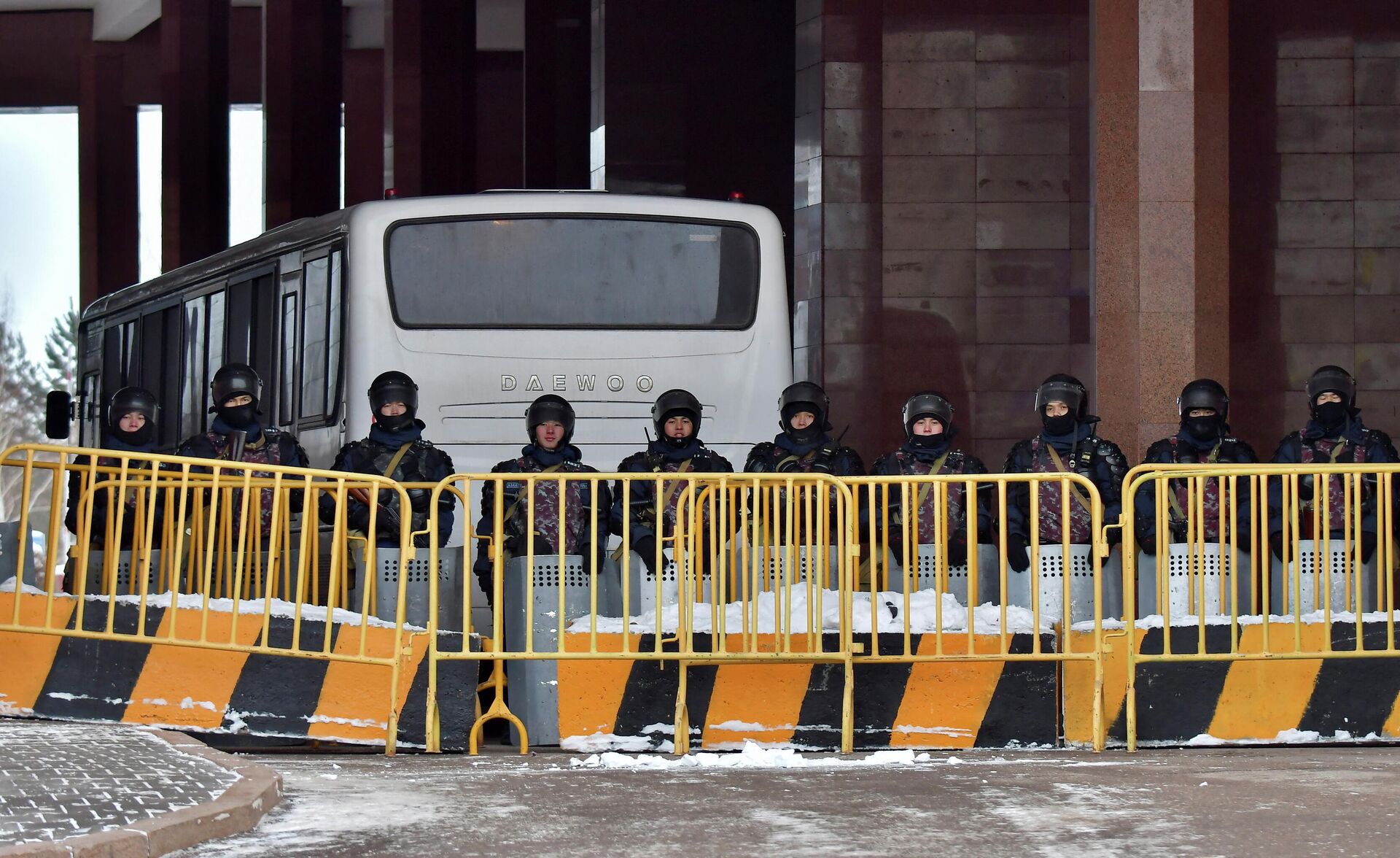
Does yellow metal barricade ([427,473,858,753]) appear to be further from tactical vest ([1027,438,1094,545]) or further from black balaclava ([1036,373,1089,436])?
black balaclava ([1036,373,1089,436])

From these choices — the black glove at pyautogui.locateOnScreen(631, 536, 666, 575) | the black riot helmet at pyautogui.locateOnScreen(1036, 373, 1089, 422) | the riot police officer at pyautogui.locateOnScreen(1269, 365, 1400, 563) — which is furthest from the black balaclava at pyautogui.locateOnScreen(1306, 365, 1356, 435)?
the black glove at pyautogui.locateOnScreen(631, 536, 666, 575)

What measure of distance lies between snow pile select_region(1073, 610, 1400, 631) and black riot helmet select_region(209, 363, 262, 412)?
15.3 ft

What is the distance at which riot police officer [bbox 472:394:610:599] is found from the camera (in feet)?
31.9

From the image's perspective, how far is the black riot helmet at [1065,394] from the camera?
1106 centimetres

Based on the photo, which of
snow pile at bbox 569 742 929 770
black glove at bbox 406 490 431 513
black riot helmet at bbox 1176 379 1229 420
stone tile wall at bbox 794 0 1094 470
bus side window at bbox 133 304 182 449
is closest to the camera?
snow pile at bbox 569 742 929 770

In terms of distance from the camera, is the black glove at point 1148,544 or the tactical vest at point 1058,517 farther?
the tactical vest at point 1058,517

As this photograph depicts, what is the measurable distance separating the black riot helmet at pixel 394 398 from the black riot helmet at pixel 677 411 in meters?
1.27

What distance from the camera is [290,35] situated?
97.9ft

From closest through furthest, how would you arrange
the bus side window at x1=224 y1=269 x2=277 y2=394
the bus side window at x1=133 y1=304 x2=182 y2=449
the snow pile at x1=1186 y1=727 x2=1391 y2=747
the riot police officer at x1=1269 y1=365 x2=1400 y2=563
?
the snow pile at x1=1186 y1=727 x2=1391 y2=747 < the riot police officer at x1=1269 y1=365 x2=1400 y2=563 < the bus side window at x1=224 y1=269 x2=277 y2=394 < the bus side window at x1=133 y1=304 x2=182 y2=449

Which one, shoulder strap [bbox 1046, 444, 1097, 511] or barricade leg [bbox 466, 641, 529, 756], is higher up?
shoulder strap [bbox 1046, 444, 1097, 511]

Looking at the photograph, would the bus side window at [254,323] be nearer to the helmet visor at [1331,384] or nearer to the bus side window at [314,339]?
the bus side window at [314,339]

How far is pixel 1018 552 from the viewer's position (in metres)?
10.1

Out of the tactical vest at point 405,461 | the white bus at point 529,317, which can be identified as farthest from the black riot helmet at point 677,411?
the white bus at point 529,317

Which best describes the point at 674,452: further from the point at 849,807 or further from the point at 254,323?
the point at 254,323
